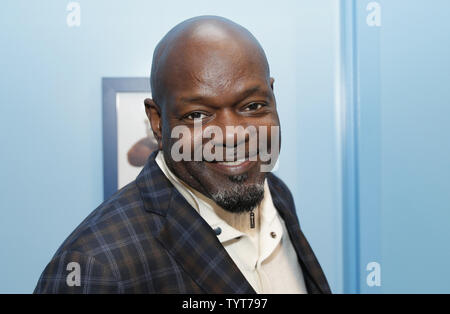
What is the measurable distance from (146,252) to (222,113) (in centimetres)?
27

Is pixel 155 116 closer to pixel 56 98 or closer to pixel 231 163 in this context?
pixel 231 163

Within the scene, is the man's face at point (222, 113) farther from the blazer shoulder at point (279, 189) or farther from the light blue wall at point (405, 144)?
the light blue wall at point (405, 144)

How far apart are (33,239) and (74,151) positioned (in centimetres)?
29

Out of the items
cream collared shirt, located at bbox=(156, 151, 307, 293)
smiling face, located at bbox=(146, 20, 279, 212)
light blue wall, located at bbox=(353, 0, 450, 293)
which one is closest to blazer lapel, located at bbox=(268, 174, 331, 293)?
cream collared shirt, located at bbox=(156, 151, 307, 293)

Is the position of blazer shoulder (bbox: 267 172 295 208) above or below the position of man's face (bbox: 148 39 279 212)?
below

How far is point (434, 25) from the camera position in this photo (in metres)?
1.25

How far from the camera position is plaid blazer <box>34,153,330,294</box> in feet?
2.14

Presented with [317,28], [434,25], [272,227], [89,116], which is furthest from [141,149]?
[434,25]

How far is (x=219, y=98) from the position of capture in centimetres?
70

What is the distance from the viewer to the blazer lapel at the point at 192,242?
2.26 ft

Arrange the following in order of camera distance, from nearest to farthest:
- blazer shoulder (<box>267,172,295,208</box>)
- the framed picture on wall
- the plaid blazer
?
the plaid blazer < blazer shoulder (<box>267,172,295,208</box>) < the framed picture on wall

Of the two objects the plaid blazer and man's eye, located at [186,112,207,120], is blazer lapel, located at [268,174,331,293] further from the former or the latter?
man's eye, located at [186,112,207,120]

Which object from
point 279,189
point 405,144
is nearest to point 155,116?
point 279,189
